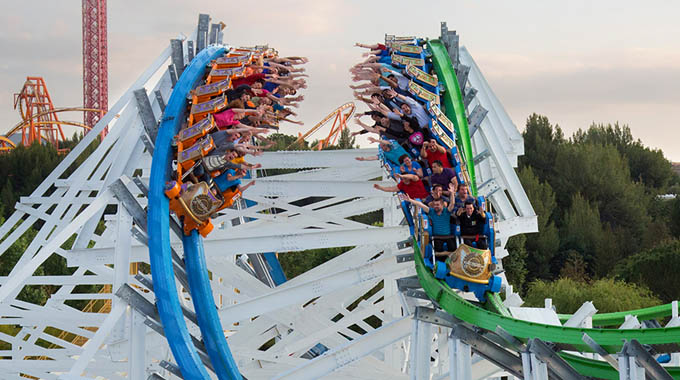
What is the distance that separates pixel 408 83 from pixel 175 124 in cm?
295

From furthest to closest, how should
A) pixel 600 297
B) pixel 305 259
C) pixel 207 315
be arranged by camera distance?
pixel 305 259, pixel 600 297, pixel 207 315

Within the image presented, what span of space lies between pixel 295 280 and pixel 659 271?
618 inches

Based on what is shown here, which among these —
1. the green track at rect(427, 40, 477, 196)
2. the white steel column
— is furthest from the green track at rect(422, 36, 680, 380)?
the white steel column

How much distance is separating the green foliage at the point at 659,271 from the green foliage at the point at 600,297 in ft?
4.07

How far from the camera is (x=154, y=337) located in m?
10.4

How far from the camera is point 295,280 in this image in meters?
12.2

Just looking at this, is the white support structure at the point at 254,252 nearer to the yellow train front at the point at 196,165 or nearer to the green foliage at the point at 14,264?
the yellow train front at the point at 196,165

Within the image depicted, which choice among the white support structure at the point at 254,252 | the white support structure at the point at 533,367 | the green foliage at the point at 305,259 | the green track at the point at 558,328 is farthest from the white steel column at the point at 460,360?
the green foliage at the point at 305,259

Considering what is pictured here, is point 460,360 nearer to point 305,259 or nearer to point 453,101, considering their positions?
point 453,101

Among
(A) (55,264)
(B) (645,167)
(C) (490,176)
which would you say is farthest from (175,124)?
(B) (645,167)

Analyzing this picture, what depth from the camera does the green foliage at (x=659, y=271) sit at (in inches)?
968

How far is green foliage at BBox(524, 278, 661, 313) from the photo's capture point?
21.7 meters

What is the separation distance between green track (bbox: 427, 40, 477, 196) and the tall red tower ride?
30.3 m

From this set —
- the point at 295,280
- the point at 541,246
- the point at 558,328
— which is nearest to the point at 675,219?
the point at 541,246
